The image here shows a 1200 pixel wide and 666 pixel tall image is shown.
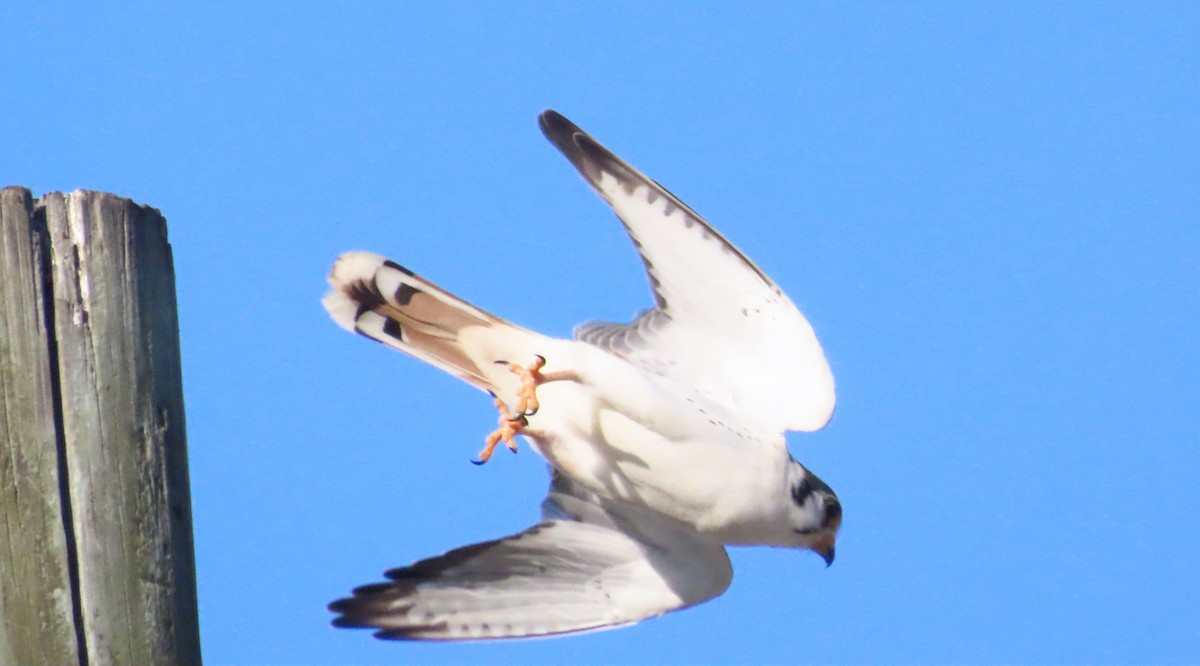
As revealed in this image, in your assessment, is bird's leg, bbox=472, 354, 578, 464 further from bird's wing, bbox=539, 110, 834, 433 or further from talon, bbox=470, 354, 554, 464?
bird's wing, bbox=539, 110, 834, 433

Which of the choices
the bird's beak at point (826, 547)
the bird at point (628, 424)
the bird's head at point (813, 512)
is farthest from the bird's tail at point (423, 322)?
the bird's beak at point (826, 547)

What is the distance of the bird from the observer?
448cm

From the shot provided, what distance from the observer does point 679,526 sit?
4910 millimetres

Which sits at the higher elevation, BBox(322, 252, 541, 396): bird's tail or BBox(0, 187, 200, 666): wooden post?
BBox(322, 252, 541, 396): bird's tail

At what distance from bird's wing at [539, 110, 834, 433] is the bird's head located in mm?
184

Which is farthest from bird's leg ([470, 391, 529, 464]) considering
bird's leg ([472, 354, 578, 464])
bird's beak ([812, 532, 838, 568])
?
bird's beak ([812, 532, 838, 568])

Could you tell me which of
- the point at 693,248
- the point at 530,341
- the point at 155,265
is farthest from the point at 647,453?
the point at 155,265

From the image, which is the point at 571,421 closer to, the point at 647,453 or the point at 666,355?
the point at 647,453

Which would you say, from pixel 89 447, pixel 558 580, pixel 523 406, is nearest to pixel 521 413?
pixel 523 406

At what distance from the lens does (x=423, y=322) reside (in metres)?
4.67

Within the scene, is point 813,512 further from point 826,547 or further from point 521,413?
point 521,413

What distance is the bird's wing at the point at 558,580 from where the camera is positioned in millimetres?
4727

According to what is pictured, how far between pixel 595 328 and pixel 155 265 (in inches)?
98.1

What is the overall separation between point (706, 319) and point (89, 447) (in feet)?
8.83
